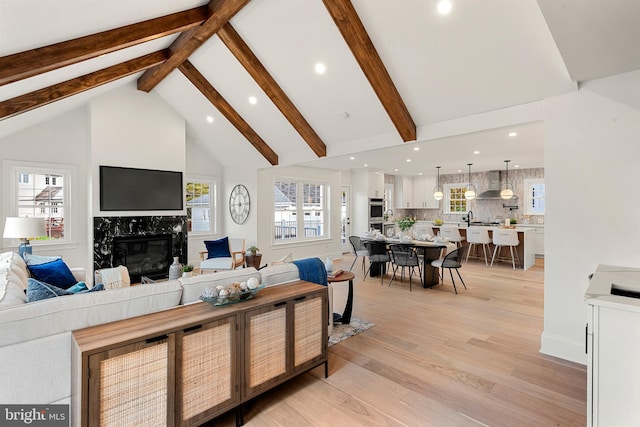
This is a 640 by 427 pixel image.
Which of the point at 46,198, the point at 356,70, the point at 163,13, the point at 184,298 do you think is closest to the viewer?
the point at 184,298

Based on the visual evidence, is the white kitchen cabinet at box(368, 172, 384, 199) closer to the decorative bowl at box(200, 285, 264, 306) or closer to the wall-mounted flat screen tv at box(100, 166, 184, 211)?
the wall-mounted flat screen tv at box(100, 166, 184, 211)

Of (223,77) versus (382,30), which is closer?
(382,30)

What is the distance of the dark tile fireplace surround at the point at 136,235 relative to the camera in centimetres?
532

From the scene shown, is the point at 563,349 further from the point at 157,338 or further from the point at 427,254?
the point at 157,338

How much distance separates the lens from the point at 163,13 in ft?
10.8

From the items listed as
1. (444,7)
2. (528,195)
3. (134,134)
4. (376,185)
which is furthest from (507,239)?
(134,134)

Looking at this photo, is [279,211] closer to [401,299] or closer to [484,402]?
[401,299]

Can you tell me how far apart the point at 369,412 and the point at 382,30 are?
12.0ft

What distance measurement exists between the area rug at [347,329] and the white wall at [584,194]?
5.98 ft

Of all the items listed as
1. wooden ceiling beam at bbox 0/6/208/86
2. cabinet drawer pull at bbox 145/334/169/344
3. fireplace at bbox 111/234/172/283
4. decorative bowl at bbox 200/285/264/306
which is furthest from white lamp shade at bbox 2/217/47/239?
cabinet drawer pull at bbox 145/334/169/344

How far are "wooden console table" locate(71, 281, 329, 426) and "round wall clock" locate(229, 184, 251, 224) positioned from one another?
4.95 m

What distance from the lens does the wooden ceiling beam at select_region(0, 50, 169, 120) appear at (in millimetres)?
3438

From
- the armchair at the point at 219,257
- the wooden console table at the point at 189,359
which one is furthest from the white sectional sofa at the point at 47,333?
the armchair at the point at 219,257

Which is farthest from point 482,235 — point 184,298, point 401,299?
point 184,298
